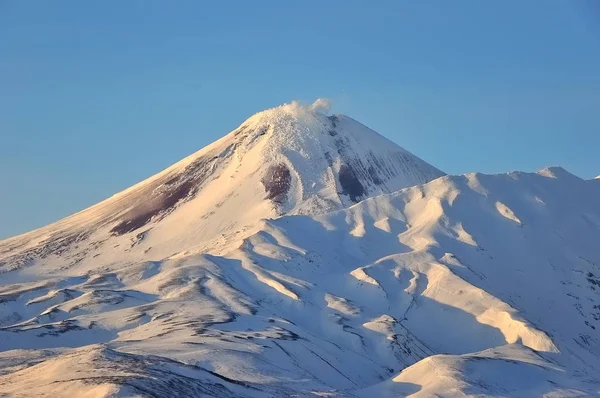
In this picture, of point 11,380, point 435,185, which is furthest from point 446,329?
point 11,380

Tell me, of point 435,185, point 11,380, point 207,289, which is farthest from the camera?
point 435,185

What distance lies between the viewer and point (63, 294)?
420 ft

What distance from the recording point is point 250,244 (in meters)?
144

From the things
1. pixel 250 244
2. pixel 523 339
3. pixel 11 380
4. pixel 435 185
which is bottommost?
pixel 11 380

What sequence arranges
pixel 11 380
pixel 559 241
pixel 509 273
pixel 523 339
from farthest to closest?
1. pixel 559 241
2. pixel 509 273
3. pixel 523 339
4. pixel 11 380

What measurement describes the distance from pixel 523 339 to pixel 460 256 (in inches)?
1091

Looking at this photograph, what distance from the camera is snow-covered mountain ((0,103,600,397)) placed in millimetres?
85188

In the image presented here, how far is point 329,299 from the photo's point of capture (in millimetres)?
124562

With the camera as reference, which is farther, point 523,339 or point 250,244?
point 250,244

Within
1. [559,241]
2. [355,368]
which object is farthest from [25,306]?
[559,241]

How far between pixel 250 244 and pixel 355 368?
47.6m

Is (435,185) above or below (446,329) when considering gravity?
above

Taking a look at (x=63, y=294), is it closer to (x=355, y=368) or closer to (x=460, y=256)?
(x=355, y=368)

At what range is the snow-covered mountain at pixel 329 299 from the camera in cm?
8519
